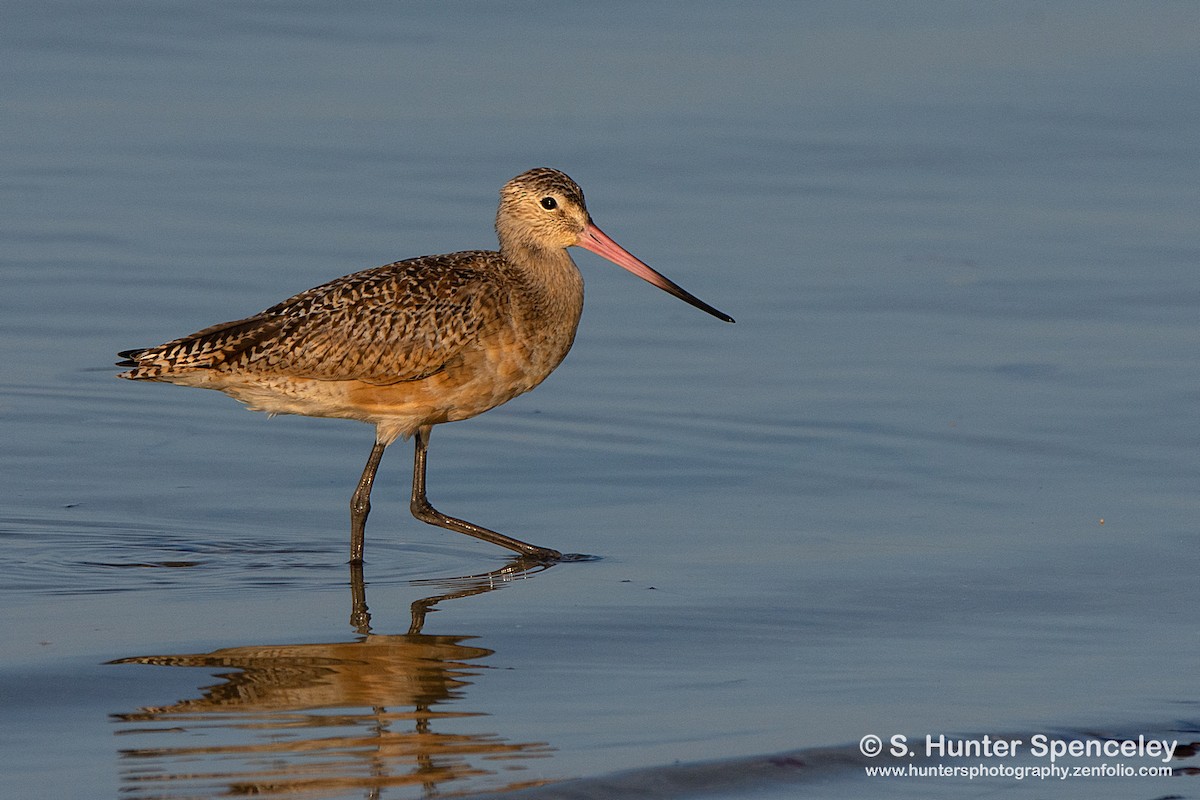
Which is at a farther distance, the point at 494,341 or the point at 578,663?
the point at 494,341

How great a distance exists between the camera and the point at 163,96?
13.0 m

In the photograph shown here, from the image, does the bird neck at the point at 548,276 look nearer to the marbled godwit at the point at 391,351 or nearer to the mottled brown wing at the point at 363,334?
the marbled godwit at the point at 391,351

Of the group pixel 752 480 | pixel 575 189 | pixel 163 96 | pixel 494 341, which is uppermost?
pixel 163 96

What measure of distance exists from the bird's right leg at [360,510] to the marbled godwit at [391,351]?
17 millimetres

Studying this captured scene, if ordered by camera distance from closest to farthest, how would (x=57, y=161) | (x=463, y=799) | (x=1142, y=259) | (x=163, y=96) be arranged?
1. (x=463, y=799)
2. (x=1142, y=259)
3. (x=57, y=161)
4. (x=163, y=96)

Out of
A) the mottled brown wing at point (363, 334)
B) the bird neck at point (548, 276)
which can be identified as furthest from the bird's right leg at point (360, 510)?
the bird neck at point (548, 276)

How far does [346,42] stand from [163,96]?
1490 mm

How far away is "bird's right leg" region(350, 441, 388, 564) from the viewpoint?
25.2 feet

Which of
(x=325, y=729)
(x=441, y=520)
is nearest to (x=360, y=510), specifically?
(x=441, y=520)

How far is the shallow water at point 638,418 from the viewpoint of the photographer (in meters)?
5.95

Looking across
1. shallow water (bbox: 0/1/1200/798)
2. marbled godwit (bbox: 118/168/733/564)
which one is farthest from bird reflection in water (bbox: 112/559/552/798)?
marbled godwit (bbox: 118/168/733/564)

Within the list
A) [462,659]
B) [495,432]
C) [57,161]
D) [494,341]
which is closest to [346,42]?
[57,161]

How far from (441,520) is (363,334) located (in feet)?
2.53

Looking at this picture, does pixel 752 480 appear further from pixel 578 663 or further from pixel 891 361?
pixel 578 663
